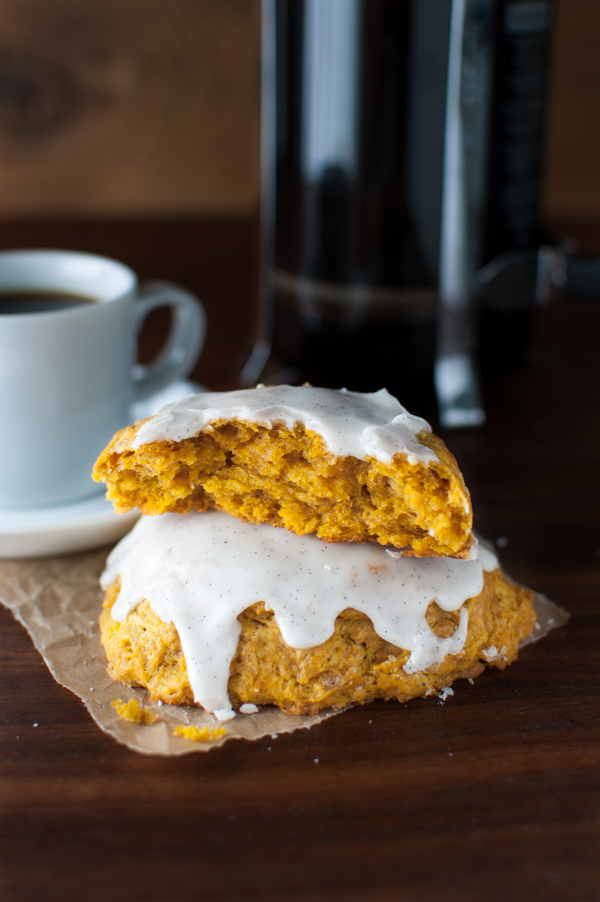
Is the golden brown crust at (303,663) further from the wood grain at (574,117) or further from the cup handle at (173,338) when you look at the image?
the wood grain at (574,117)

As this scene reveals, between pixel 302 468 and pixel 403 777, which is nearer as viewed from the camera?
pixel 403 777

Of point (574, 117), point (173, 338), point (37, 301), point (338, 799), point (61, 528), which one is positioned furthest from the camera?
point (574, 117)

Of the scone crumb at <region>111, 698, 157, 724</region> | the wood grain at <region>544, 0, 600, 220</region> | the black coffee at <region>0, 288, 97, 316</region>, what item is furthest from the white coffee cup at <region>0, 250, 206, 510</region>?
the wood grain at <region>544, 0, 600, 220</region>

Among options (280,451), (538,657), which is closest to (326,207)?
(280,451)

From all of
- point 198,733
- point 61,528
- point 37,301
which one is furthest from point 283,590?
point 37,301

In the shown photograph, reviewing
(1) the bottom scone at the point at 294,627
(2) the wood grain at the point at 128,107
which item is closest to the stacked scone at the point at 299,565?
(1) the bottom scone at the point at 294,627

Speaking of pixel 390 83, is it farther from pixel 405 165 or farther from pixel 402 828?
pixel 402 828

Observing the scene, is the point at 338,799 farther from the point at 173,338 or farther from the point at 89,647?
the point at 173,338

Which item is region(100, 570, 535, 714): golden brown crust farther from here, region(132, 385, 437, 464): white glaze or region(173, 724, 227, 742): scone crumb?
region(132, 385, 437, 464): white glaze
